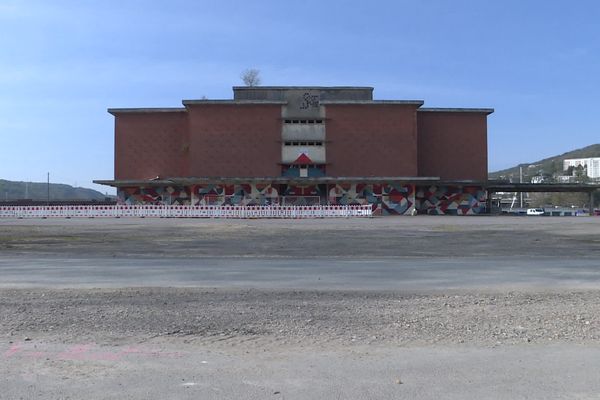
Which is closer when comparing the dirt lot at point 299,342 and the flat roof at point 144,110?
the dirt lot at point 299,342

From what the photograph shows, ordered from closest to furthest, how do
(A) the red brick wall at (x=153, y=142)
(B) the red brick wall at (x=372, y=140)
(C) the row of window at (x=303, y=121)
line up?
(B) the red brick wall at (x=372, y=140)
(C) the row of window at (x=303, y=121)
(A) the red brick wall at (x=153, y=142)

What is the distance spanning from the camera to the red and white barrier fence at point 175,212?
50.2 meters

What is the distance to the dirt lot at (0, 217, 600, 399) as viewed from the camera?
5.47m

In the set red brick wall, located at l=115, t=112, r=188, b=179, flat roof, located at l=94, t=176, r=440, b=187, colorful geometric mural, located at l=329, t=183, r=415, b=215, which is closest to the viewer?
flat roof, located at l=94, t=176, r=440, b=187

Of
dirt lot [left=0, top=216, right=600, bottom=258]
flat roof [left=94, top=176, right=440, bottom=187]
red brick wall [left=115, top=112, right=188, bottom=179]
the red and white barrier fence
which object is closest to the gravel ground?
dirt lot [left=0, top=216, right=600, bottom=258]

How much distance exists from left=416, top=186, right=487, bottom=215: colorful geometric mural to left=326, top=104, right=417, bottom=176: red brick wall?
4445 millimetres

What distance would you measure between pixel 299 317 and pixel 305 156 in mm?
53040

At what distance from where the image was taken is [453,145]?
2500 inches

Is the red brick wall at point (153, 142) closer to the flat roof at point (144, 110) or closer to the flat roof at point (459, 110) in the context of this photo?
the flat roof at point (144, 110)

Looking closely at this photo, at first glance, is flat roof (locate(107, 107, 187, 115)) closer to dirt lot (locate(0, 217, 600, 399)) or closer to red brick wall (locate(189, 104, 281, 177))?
red brick wall (locate(189, 104, 281, 177))

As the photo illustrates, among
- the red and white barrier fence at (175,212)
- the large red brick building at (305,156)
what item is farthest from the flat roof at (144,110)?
the red and white barrier fence at (175,212)

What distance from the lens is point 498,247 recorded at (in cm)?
2161

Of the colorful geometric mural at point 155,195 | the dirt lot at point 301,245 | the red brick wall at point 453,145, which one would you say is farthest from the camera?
the red brick wall at point 453,145

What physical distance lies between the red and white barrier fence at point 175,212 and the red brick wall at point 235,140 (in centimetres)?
1018
